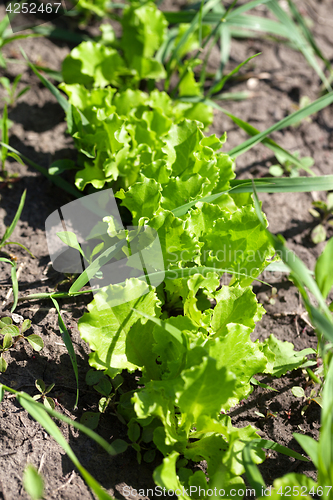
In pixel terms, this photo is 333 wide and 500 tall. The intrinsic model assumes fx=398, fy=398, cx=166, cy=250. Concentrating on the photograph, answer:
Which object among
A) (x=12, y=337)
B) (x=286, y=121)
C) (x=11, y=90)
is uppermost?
(x=11, y=90)

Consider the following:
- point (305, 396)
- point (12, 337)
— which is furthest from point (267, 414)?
point (12, 337)

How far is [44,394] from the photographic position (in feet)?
4.42

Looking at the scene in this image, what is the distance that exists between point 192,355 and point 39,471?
1.91 ft

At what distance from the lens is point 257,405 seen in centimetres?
150

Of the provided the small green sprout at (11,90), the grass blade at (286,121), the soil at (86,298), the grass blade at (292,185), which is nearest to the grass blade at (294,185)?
the grass blade at (292,185)

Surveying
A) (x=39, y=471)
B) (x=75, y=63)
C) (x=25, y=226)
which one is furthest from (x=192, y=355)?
(x=75, y=63)

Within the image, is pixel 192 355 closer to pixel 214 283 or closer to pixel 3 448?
pixel 214 283

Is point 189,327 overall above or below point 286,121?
below

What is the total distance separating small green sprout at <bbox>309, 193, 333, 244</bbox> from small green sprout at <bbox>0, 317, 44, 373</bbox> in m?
1.37

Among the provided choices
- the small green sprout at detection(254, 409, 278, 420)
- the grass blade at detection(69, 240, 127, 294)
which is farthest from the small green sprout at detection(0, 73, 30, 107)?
the small green sprout at detection(254, 409, 278, 420)

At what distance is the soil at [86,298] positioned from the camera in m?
1.26

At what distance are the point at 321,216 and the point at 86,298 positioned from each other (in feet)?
4.19

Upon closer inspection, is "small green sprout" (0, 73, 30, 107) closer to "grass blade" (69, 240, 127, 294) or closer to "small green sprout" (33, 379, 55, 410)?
"grass blade" (69, 240, 127, 294)

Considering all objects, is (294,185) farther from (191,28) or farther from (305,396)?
(191,28)
